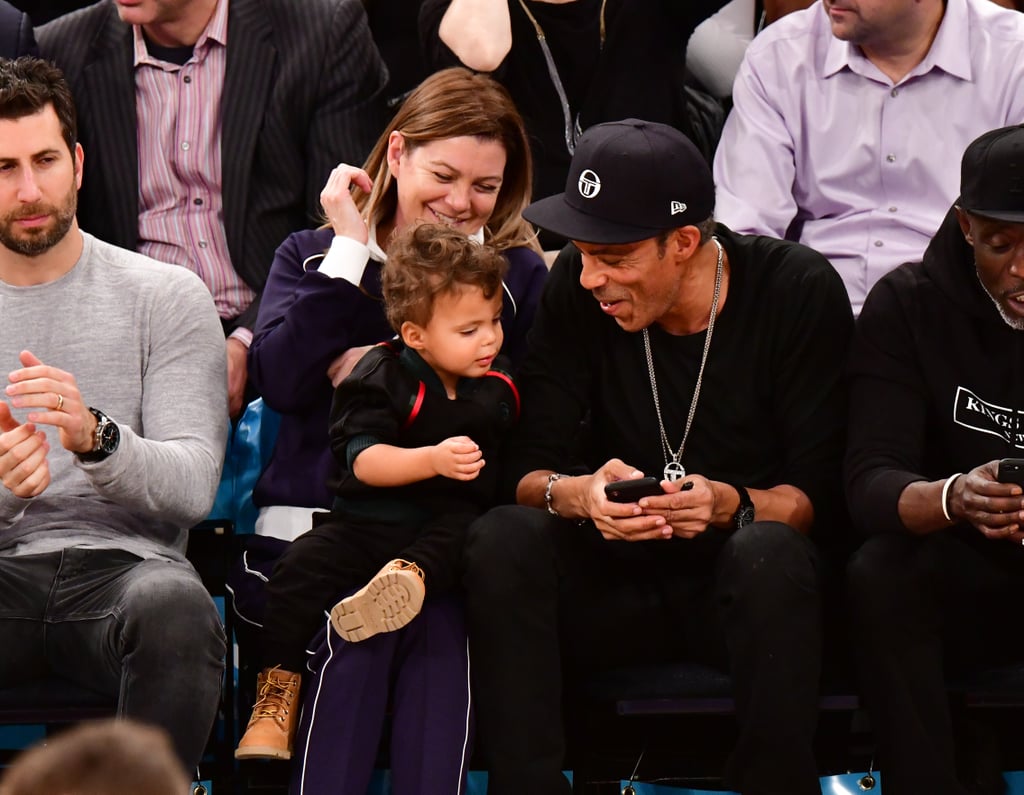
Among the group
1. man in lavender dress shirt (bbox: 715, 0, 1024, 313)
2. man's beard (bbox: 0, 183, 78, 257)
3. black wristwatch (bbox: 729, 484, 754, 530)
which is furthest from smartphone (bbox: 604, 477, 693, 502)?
man's beard (bbox: 0, 183, 78, 257)

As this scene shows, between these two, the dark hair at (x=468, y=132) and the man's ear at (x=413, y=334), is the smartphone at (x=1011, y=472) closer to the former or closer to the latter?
the man's ear at (x=413, y=334)

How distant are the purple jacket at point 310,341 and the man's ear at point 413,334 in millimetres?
348

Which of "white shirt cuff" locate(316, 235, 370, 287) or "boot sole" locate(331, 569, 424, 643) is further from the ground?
"white shirt cuff" locate(316, 235, 370, 287)

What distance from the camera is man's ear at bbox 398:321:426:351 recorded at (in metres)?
3.56

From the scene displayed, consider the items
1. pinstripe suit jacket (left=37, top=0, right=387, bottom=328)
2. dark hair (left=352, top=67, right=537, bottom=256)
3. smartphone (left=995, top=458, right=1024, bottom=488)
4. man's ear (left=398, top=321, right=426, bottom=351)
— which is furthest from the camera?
pinstripe suit jacket (left=37, top=0, right=387, bottom=328)

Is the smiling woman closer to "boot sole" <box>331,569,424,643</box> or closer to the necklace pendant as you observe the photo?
"boot sole" <box>331,569,424,643</box>

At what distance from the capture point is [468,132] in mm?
3994

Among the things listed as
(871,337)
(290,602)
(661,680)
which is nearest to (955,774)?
(661,680)

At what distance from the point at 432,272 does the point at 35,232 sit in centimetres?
91

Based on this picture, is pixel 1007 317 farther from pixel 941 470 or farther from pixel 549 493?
pixel 549 493

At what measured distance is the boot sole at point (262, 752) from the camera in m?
3.30

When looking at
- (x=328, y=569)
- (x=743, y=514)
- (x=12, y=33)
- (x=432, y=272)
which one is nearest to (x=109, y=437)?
(x=328, y=569)

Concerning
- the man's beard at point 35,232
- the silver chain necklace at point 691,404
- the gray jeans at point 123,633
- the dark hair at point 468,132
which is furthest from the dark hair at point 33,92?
the silver chain necklace at point 691,404

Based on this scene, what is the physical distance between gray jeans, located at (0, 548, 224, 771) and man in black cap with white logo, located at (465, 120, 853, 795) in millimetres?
532
